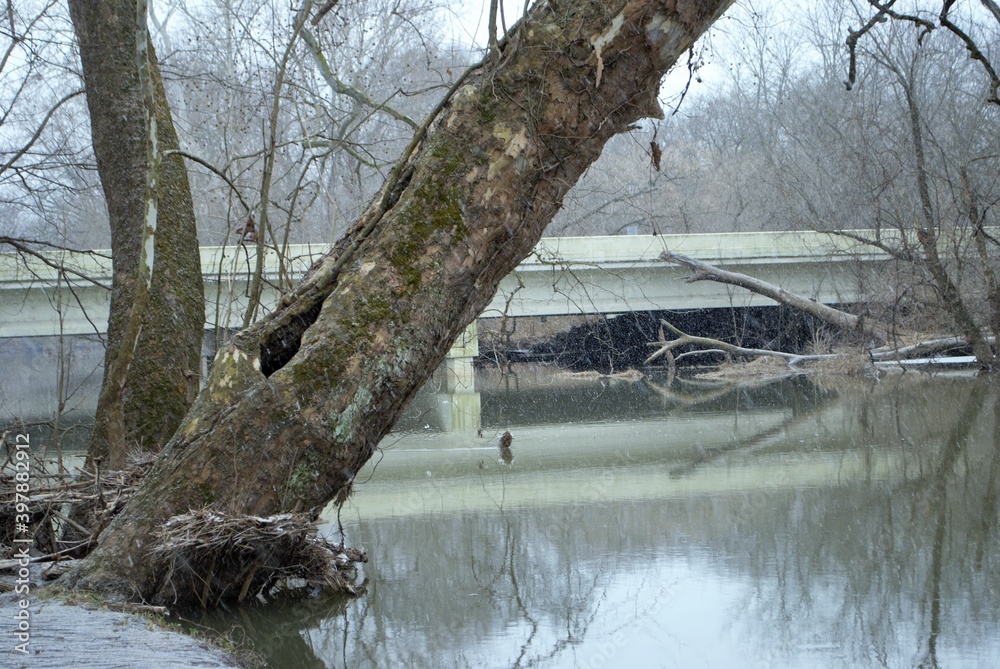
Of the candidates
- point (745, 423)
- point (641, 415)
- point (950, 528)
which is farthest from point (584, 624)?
point (641, 415)

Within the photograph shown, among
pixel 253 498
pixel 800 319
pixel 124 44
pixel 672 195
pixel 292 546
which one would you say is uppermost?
pixel 672 195

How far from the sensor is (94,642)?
294cm

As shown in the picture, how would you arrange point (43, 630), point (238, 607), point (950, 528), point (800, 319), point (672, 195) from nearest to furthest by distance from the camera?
point (43, 630) → point (238, 607) → point (950, 528) → point (800, 319) → point (672, 195)

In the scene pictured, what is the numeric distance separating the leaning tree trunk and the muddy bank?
667 millimetres

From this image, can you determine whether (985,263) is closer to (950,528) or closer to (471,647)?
(950,528)

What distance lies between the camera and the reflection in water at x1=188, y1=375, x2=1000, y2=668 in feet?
12.3

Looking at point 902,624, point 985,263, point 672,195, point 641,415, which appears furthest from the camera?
point 672,195

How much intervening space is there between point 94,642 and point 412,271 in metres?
2.14

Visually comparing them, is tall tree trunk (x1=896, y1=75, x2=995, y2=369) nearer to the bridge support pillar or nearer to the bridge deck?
the bridge deck

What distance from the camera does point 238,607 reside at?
4355mm

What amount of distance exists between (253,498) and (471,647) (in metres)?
1.20

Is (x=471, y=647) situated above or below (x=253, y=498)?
below

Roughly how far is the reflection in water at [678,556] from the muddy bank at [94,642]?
2.08 ft

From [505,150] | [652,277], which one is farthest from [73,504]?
[652,277]
